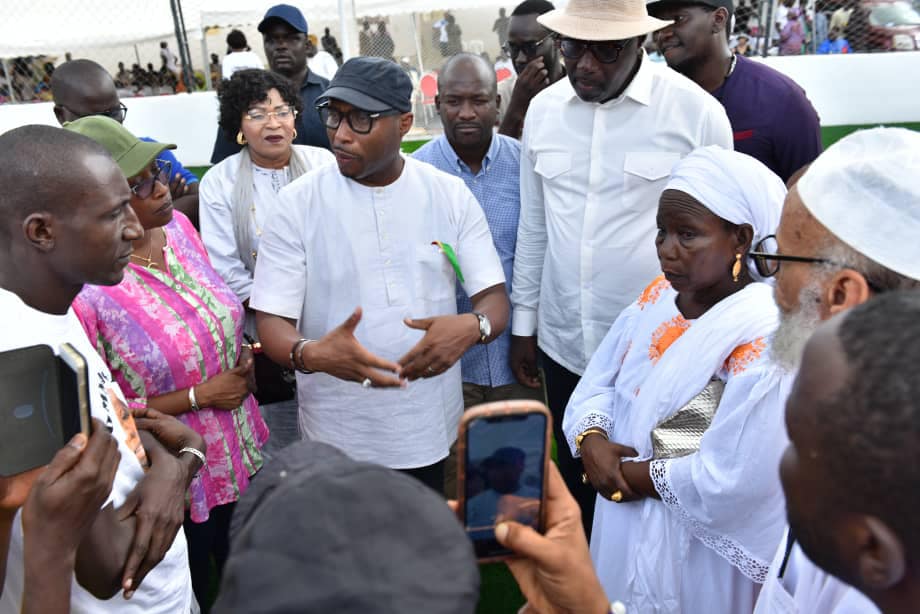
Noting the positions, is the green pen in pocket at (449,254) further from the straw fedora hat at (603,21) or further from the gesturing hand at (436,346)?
the straw fedora hat at (603,21)

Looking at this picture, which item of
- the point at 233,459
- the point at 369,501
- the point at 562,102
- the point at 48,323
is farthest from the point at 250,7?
the point at 369,501

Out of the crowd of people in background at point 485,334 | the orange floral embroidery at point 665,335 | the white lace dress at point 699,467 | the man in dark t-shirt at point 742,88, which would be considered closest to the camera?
the crowd of people in background at point 485,334

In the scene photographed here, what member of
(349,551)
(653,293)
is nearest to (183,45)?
(653,293)

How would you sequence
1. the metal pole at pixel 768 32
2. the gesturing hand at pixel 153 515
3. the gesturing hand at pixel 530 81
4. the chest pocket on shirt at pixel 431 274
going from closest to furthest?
the gesturing hand at pixel 153 515
the chest pocket on shirt at pixel 431 274
the gesturing hand at pixel 530 81
the metal pole at pixel 768 32

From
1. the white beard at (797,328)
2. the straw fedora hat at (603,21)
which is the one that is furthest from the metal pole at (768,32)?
the white beard at (797,328)

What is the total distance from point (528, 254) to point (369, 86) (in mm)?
1108

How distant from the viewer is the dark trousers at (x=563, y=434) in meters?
3.36

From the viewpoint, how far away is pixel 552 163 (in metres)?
3.34

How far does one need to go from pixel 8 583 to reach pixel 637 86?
273 cm

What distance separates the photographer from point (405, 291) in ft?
9.61

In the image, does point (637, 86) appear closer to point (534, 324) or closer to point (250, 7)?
point (534, 324)

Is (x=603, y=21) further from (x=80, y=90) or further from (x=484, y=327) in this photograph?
(x=80, y=90)

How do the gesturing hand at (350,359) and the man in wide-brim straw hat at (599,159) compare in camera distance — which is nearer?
the gesturing hand at (350,359)

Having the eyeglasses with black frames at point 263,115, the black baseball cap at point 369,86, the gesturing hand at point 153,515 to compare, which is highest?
the black baseball cap at point 369,86
